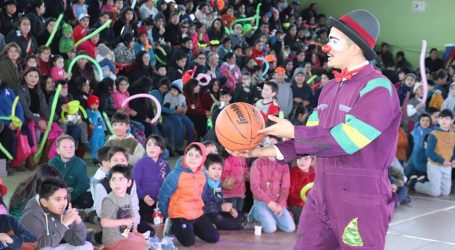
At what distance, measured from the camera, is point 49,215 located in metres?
5.29

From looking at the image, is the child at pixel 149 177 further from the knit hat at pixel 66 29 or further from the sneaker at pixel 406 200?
the knit hat at pixel 66 29

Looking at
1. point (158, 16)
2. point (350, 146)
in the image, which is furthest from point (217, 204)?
point (158, 16)

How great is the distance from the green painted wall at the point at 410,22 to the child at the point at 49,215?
15802 mm

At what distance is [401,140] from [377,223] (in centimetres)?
765

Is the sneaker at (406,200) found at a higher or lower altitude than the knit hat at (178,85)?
lower

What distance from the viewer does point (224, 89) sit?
1206cm

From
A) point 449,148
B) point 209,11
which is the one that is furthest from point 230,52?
point 449,148

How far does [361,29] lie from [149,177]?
13.9 feet

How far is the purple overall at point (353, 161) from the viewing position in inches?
128

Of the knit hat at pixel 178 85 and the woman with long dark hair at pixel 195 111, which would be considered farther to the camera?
the woman with long dark hair at pixel 195 111

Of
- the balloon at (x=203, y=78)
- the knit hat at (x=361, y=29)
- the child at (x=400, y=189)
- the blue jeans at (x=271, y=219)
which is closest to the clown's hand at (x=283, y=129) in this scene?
the knit hat at (x=361, y=29)

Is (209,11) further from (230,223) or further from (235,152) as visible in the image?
(235,152)

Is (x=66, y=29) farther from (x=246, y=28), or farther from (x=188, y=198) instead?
(x=246, y=28)

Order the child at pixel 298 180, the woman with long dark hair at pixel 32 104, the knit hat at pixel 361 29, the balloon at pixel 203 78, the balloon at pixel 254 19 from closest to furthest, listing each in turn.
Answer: the knit hat at pixel 361 29 < the child at pixel 298 180 < the woman with long dark hair at pixel 32 104 < the balloon at pixel 203 78 < the balloon at pixel 254 19
